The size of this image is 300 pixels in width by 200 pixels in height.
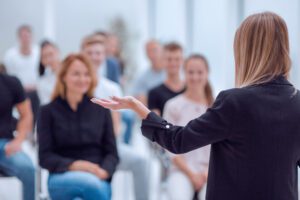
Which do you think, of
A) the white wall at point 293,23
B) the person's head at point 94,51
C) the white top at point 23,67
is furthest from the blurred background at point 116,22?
the white wall at point 293,23

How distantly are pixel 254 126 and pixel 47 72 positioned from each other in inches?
159

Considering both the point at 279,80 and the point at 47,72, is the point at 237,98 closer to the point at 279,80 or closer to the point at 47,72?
the point at 279,80

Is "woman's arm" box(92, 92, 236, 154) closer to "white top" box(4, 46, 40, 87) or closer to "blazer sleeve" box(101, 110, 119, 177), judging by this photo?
"blazer sleeve" box(101, 110, 119, 177)

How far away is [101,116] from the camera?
3.53 m

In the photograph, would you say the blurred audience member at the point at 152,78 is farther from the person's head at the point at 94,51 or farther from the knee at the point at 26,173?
the knee at the point at 26,173

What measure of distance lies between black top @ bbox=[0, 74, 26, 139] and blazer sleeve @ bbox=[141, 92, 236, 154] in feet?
6.85

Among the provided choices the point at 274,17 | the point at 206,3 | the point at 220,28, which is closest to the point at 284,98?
the point at 274,17

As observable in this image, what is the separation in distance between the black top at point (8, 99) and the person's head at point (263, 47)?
2312 mm

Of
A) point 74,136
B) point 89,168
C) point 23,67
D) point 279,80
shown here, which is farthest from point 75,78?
point 23,67

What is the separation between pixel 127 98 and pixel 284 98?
573 mm

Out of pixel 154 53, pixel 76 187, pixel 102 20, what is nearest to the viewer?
pixel 76 187

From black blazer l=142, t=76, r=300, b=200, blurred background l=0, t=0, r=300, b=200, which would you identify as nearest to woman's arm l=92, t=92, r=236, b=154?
black blazer l=142, t=76, r=300, b=200

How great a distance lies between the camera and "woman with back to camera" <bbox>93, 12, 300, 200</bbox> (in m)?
1.85

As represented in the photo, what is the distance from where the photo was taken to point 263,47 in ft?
6.10
